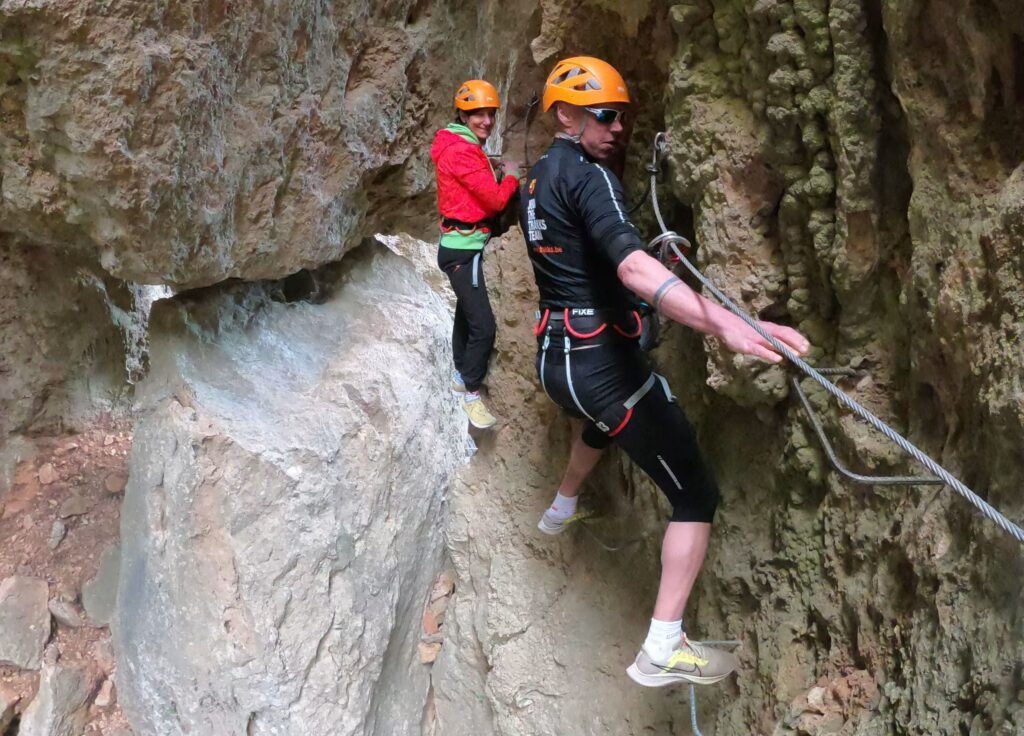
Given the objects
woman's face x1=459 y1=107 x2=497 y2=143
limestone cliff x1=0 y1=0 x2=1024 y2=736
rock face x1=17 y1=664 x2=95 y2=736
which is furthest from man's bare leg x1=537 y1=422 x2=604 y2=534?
rock face x1=17 y1=664 x2=95 y2=736

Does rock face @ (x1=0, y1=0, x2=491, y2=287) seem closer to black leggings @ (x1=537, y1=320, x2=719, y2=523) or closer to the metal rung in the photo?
black leggings @ (x1=537, y1=320, x2=719, y2=523)

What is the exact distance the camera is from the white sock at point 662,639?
2244mm

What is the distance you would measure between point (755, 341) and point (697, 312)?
156mm

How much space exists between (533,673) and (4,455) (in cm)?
334

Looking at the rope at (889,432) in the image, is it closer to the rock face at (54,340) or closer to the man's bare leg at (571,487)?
the man's bare leg at (571,487)

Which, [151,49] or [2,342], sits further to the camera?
[2,342]

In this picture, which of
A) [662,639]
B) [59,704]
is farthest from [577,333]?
[59,704]

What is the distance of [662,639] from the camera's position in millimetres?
2260

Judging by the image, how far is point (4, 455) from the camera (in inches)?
163

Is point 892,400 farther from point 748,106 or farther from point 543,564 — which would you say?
point 543,564

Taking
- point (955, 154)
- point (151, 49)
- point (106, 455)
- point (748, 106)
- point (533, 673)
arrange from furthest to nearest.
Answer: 1. point (106, 455)
2. point (533, 673)
3. point (151, 49)
4. point (748, 106)
5. point (955, 154)

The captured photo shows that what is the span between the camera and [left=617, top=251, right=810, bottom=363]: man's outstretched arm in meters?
1.69

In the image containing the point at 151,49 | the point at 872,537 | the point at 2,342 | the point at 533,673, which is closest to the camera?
the point at 872,537

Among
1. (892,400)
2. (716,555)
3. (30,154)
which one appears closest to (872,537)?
(892,400)
